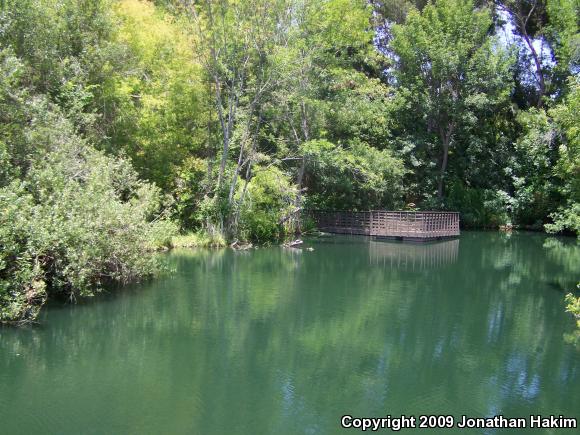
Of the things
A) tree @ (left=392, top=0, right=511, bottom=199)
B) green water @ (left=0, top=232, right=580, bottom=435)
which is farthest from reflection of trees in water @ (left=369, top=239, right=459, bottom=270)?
tree @ (left=392, top=0, right=511, bottom=199)

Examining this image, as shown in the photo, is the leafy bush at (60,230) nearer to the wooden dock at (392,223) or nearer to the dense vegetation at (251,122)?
the dense vegetation at (251,122)

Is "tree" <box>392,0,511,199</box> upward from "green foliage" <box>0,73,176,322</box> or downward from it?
upward

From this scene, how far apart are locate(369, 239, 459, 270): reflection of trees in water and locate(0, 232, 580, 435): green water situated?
295cm

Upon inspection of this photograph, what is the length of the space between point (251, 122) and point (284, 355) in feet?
54.1

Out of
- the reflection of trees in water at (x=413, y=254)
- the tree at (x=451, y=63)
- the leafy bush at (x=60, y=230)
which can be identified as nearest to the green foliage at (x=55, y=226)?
the leafy bush at (x=60, y=230)

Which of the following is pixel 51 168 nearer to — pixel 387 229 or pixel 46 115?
pixel 46 115

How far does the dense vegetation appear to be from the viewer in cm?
1261

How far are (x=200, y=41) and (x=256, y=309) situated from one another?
13407mm

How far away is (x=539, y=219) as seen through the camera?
32.5 metres

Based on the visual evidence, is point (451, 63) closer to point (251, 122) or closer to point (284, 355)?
point (251, 122)

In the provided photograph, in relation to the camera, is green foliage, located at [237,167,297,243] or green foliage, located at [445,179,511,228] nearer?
green foliage, located at [237,167,297,243]

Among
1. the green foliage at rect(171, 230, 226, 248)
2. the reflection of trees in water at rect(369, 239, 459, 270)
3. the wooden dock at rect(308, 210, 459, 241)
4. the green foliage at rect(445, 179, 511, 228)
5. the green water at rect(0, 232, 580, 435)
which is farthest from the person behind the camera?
the green foliage at rect(445, 179, 511, 228)

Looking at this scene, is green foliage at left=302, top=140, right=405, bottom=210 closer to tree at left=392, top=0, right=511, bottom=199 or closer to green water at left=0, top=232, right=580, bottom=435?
tree at left=392, top=0, right=511, bottom=199

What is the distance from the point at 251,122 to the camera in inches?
963
